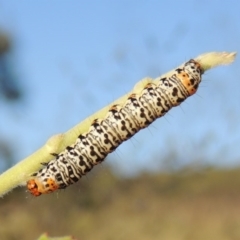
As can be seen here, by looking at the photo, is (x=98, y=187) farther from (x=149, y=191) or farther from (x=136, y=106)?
(x=136, y=106)

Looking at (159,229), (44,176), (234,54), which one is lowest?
(234,54)

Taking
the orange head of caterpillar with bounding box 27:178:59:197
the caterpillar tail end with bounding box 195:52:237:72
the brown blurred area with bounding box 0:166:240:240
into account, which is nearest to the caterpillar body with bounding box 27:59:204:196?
the orange head of caterpillar with bounding box 27:178:59:197

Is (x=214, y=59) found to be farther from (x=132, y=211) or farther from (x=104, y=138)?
(x=132, y=211)

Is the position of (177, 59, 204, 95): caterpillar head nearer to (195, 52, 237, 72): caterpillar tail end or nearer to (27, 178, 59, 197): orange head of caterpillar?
(27, 178, 59, 197): orange head of caterpillar

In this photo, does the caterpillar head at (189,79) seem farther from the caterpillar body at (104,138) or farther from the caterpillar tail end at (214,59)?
the caterpillar tail end at (214,59)

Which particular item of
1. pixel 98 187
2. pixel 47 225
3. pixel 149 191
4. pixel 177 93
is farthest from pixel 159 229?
pixel 177 93

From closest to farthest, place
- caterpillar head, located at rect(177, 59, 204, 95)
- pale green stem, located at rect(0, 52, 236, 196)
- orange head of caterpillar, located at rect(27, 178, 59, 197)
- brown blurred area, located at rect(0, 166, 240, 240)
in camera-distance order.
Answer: pale green stem, located at rect(0, 52, 236, 196) < orange head of caterpillar, located at rect(27, 178, 59, 197) < caterpillar head, located at rect(177, 59, 204, 95) < brown blurred area, located at rect(0, 166, 240, 240)

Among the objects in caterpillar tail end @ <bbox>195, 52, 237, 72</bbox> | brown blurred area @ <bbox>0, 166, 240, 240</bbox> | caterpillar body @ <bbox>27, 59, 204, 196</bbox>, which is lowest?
caterpillar tail end @ <bbox>195, 52, 237, 72</bbox>
